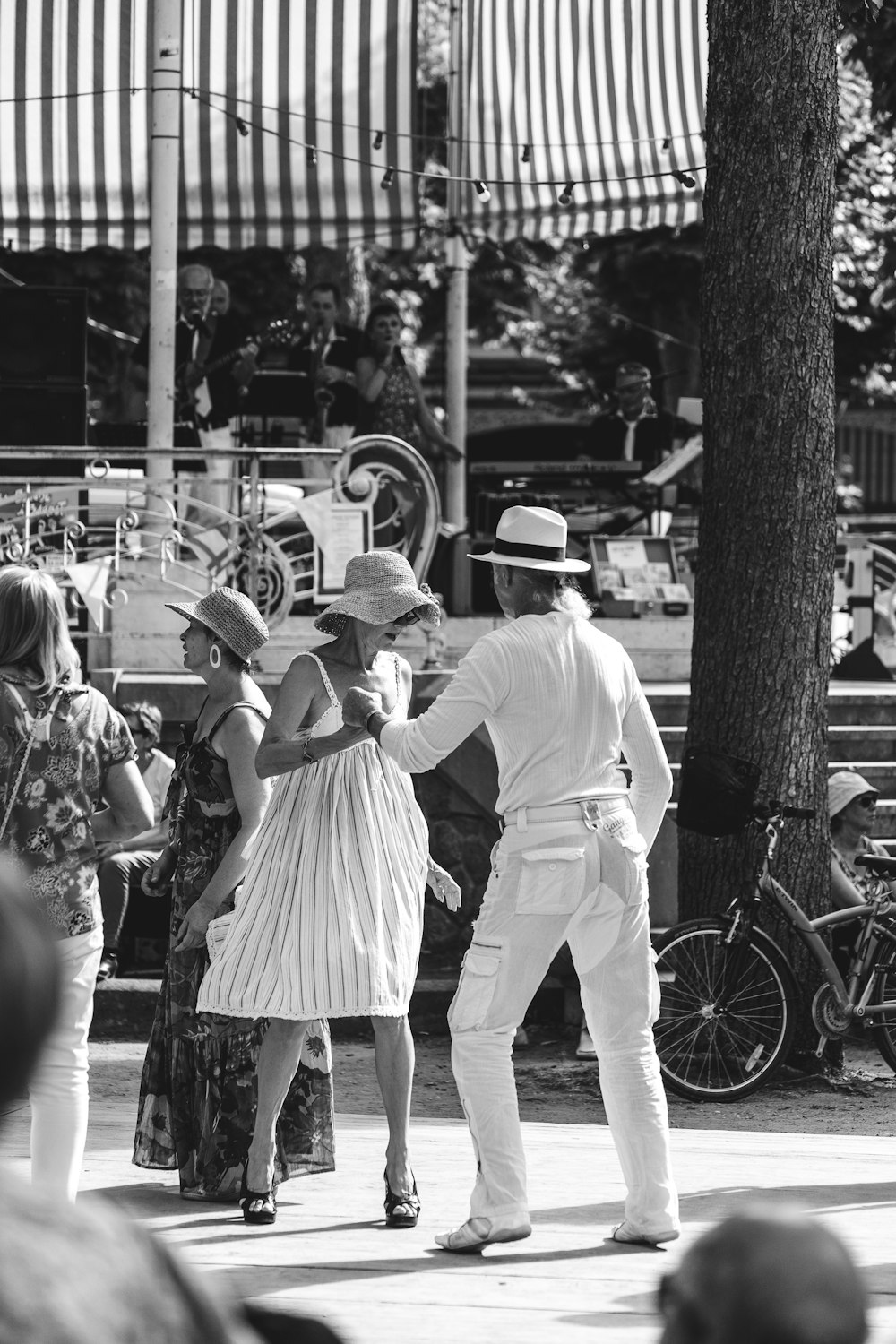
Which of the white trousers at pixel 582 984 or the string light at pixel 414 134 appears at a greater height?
the string light at pixel 414 134

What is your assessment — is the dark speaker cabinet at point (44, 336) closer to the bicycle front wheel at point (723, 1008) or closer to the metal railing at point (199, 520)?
the metal railing at point (199, 520)

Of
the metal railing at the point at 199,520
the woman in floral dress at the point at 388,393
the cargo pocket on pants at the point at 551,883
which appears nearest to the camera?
the cargo pocket on pants at the point at 551,883

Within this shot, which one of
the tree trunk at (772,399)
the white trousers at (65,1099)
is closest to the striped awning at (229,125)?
the tree trunk at (772,399)

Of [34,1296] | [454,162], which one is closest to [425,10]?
[454,162]

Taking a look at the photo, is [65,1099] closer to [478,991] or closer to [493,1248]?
[478,991]

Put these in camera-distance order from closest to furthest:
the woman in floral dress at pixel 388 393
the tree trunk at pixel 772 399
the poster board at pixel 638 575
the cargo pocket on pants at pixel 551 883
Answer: the cargo pocket on pants at pixel 551 883
the tree trunk at pixel 772 399
the poster board at pixel 638 575
the woman in floral dress at pixel 388 393

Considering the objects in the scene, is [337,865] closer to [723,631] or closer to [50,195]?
[723,631]

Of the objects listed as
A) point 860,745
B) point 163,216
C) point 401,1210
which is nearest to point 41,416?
point 163,216

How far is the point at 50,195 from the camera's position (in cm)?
1385

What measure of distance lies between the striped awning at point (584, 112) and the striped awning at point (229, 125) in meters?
0.68

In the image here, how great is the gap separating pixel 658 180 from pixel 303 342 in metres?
3.04

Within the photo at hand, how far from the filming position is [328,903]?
4.90 meters

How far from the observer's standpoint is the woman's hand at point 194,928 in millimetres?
5156

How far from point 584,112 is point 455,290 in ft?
6.04
